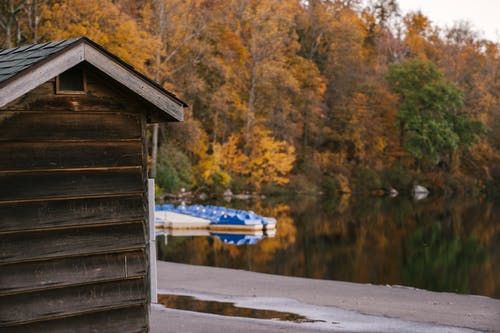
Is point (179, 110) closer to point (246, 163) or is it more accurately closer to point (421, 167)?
point (246, 163)

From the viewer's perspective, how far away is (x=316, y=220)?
34.6 meters

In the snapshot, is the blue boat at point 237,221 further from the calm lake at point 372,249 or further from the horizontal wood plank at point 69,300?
the horizontal wood plank at point 69,300

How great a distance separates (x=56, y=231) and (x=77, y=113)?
1.08 m

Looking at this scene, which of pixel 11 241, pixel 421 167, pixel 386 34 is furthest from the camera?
pixel 386 34

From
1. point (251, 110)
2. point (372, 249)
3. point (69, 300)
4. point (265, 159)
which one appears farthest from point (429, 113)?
point (69, 300)

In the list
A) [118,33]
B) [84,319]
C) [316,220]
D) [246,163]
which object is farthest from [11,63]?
[246,163]

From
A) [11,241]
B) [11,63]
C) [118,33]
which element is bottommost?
[11,241]

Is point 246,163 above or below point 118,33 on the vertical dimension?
below

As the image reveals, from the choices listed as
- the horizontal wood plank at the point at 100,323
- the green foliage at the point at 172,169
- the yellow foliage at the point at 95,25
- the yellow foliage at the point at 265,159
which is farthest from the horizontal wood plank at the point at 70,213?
the yellow foliage at the point at 265,159

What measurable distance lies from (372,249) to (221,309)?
12678 millimetres

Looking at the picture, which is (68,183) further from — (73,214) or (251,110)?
(251,110)

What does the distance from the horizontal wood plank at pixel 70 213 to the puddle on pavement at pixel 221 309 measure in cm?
605

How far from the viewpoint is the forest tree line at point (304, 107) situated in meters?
43.6

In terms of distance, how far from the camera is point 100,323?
6648 mm
